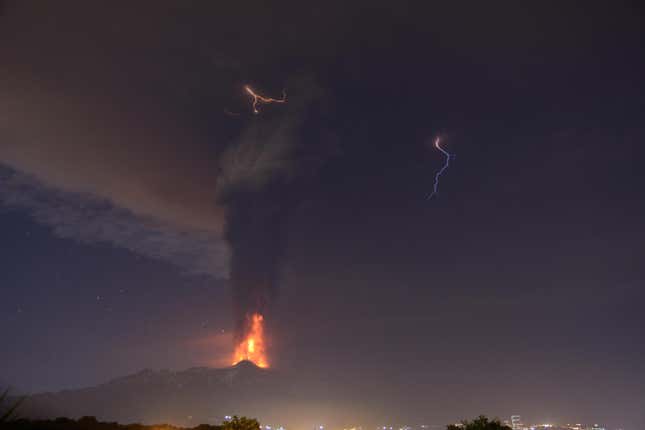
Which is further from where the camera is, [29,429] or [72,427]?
[72,427]

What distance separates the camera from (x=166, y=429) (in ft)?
A: 200

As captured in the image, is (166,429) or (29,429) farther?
(166,429)

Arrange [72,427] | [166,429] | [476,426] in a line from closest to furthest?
[476,426] → [72,427] → [166,429]

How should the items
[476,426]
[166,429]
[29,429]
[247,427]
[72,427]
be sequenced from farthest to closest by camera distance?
[166,429]
[72,427]
[476,426]
[247,427]
[29,429]

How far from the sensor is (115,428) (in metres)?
62.3

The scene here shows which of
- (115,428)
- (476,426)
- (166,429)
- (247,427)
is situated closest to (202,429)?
(166,429)

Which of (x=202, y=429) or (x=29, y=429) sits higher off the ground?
(x=202, y=429)

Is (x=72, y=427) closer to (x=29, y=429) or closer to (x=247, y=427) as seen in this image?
(x=29, y=429)

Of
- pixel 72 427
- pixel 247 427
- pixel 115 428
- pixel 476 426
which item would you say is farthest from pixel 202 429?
pixel 476 426

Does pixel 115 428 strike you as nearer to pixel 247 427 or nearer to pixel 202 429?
pixel 202 429

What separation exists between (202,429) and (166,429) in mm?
4918

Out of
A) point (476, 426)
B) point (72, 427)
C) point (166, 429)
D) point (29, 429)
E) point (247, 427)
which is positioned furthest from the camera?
point (166, 429)

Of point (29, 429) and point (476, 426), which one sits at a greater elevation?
point (476, 426)

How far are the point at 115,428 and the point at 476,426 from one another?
42.2 meters
